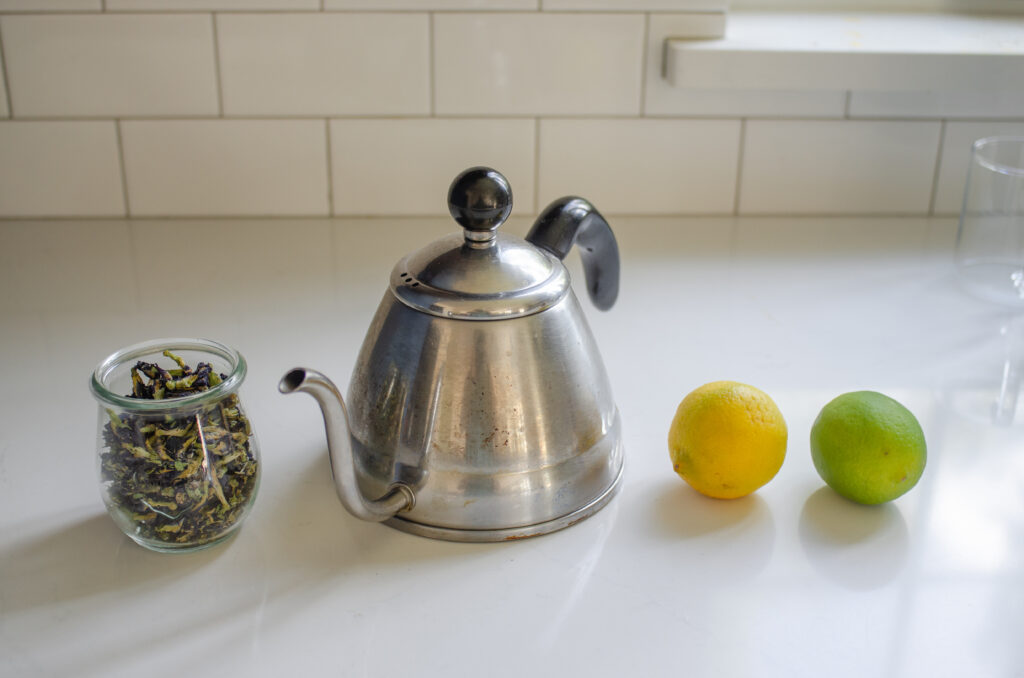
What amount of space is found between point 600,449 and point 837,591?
0.18 metres

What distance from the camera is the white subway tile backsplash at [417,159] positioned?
124cm

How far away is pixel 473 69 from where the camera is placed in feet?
3.99

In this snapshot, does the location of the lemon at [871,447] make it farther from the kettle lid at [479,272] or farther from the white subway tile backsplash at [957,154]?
the white subway tile backsplash at [957,154]

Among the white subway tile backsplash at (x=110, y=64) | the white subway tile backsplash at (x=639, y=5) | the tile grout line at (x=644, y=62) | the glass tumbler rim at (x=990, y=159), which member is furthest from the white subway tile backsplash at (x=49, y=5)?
the glass tumbler rim at (x=990, y=159)

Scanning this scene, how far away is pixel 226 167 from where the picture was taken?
1249 millimetres

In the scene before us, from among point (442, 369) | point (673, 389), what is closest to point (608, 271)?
point (673, 389)

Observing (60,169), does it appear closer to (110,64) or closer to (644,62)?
(110,64)

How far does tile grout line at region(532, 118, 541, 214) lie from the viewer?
1.25 m

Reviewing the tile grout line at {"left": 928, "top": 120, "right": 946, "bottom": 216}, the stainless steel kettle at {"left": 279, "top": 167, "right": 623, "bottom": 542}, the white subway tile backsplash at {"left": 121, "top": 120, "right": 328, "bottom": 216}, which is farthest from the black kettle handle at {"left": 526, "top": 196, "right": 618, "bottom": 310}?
the tile grout line at {"left": 928, "top": 120, "right": 946, "bottom": 216}

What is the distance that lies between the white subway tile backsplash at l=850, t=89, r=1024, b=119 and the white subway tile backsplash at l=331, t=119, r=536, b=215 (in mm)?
410

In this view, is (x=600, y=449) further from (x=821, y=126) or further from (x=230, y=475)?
(x=821, y=126)

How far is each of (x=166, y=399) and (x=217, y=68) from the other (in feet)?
2.18

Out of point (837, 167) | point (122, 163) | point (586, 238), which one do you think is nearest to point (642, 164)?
point (837, 167)

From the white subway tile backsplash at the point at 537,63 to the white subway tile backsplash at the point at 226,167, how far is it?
17cm
